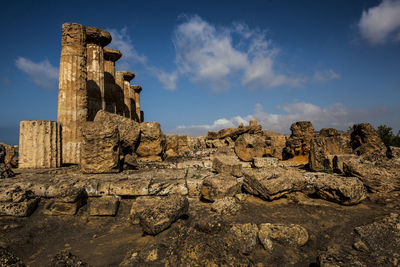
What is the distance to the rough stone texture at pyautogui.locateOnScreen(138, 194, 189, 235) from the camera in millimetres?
2709

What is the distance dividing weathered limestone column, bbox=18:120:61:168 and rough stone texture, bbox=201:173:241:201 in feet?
16.7

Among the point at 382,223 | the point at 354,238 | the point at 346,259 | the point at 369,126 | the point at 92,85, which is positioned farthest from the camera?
the point at 92,85

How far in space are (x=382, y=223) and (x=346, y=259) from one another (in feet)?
4.11

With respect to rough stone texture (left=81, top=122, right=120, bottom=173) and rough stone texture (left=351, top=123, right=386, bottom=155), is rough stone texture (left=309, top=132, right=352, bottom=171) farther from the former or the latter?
rough stone texture (left=81, top=122, right=120, bottom=173)

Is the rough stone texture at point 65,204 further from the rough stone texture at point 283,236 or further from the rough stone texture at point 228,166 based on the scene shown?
the rough stone texture at point 283,236

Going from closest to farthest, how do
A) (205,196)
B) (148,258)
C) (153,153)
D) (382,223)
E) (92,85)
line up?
(148,258) < (382,223) < (205,196) < (153,153) < (92,85)

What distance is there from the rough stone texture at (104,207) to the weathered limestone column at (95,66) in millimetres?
6578

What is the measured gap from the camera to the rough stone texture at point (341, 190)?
11.1 feet

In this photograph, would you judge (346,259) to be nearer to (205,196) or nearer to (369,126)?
(205,196)

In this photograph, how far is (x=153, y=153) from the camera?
6.03 metres

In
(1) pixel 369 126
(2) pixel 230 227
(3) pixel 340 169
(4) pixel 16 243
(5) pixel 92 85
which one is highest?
(5) pixel 92 85

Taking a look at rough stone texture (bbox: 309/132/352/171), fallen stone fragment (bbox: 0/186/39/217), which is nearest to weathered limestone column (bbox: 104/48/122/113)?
fallen stone fragment (bbox: 0/186/39/217)

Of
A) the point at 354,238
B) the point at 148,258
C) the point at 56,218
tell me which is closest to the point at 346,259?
the point at 354,238

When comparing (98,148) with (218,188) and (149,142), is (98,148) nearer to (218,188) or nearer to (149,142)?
(149,142)
